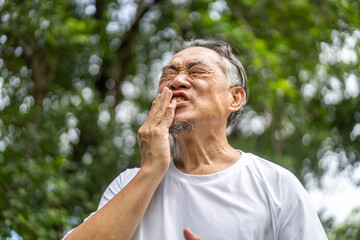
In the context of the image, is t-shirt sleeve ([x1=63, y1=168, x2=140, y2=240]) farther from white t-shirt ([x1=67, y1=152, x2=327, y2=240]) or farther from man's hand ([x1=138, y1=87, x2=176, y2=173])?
man's hand ([x1=138, y1=87, x2=176, y2=173])

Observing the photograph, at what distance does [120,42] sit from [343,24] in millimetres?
3143

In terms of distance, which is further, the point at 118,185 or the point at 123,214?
the point at 118,185

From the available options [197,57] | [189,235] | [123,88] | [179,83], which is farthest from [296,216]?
[123,88]

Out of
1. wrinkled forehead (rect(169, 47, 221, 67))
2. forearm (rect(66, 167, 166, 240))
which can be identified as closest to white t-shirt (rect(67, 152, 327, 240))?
forearm (rect(66, 167, 166, 240))

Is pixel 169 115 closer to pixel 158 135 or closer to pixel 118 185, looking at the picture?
pixel 158 135

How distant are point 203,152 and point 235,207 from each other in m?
0.33

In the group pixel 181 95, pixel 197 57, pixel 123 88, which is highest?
pixel 197 57

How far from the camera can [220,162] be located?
2.05 meters

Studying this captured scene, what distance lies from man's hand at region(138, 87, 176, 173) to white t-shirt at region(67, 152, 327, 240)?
19cm

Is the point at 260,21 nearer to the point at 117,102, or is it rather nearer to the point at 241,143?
the point at 241,143

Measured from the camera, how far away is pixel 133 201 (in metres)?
1.75

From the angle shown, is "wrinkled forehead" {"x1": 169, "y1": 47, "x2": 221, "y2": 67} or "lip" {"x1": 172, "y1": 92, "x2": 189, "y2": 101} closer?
"lip" {"x1": 172, "y1": 92, "x2": 189, "y2": 101}

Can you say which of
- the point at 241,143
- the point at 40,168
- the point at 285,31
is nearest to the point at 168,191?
the point at 40,168

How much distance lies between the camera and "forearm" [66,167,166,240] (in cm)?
172
